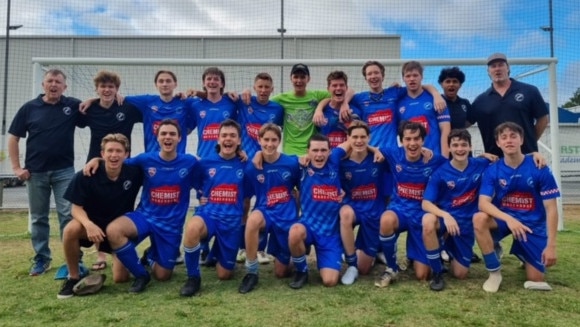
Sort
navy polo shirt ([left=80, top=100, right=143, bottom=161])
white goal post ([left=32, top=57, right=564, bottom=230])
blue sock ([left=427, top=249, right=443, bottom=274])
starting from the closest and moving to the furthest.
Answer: blue sock ([left=427, top=249, right=443, bottom=274]), navy polo shirt ([left=80, top=100, right=143, bottom=161]), white goal post ([left=32, top=57, right=564, bottom=230])

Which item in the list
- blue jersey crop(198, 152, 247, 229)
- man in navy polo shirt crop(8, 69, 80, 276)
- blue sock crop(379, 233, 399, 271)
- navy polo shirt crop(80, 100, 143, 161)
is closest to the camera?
blue sock crop(379, 233, 399, 271)

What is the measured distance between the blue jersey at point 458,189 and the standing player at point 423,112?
1.69 ft

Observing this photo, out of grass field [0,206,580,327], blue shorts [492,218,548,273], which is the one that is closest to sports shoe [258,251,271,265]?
grass field [0,206,580,327]

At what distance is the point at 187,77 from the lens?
23.6ft

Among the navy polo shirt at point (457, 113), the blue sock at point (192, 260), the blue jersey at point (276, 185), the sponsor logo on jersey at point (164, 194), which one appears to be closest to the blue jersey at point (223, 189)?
the blue jersey at point (276, 185)

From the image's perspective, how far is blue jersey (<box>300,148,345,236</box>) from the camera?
3531 millimetres

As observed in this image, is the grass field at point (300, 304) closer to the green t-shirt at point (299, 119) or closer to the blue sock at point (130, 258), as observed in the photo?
the blue sock at point (130, 258)

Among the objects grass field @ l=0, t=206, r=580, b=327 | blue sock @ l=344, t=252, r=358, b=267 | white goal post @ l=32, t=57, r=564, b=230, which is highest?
white goal post @ l=32, t=57, r=564, b=230

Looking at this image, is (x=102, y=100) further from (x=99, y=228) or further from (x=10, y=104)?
(x=10, y=104)

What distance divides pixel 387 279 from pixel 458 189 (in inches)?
A: 36.6

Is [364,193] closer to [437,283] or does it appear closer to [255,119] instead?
[437,283]

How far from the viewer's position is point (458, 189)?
343 cm

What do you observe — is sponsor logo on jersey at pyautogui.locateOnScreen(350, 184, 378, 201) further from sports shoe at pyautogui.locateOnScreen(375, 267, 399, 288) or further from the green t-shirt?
the green t-shirt

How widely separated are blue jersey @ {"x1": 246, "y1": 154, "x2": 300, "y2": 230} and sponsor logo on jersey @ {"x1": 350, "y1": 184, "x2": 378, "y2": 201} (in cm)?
54
